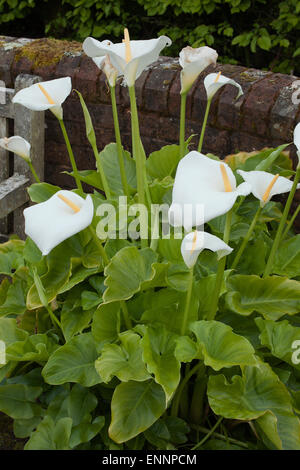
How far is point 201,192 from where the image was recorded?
91 cm

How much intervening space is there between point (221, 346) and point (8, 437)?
21.7 inches

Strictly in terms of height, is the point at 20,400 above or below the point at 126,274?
below

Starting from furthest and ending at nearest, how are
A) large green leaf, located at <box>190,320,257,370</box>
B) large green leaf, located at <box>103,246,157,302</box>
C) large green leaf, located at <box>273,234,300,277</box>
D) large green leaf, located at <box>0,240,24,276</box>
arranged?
large green leaf, located at <box>0,240,24,276</box> → large green leaf, located at <box>273,234,300,277</box> → large green leaf, located at <box>103,246,157,302</box> → large green leaf, located at <box>190,320,257,370</box>

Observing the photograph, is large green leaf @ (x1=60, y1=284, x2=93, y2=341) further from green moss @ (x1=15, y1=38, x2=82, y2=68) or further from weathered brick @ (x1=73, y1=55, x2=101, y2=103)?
green moss @ (x1=15, y1=38, x2=82, y2=68)

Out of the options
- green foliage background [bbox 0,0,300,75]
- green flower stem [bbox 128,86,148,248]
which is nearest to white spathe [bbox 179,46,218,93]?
green flower stem [bbox 128,86,148,248]

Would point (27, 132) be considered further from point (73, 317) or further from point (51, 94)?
point (73, 317)

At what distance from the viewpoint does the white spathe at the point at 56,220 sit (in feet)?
2.95

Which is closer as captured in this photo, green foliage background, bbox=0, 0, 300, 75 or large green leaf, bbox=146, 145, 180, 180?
large green leaf, bbox=146, 145, 180, 180

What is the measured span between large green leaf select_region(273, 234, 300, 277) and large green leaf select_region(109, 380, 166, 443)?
0.38 metres

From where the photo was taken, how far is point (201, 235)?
929 mm

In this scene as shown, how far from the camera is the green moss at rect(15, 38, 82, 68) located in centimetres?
190

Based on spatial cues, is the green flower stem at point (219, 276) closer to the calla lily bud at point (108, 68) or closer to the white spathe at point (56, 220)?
the white spathe at point (56, 220)

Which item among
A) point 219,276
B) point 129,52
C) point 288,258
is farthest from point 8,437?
point 129,52
